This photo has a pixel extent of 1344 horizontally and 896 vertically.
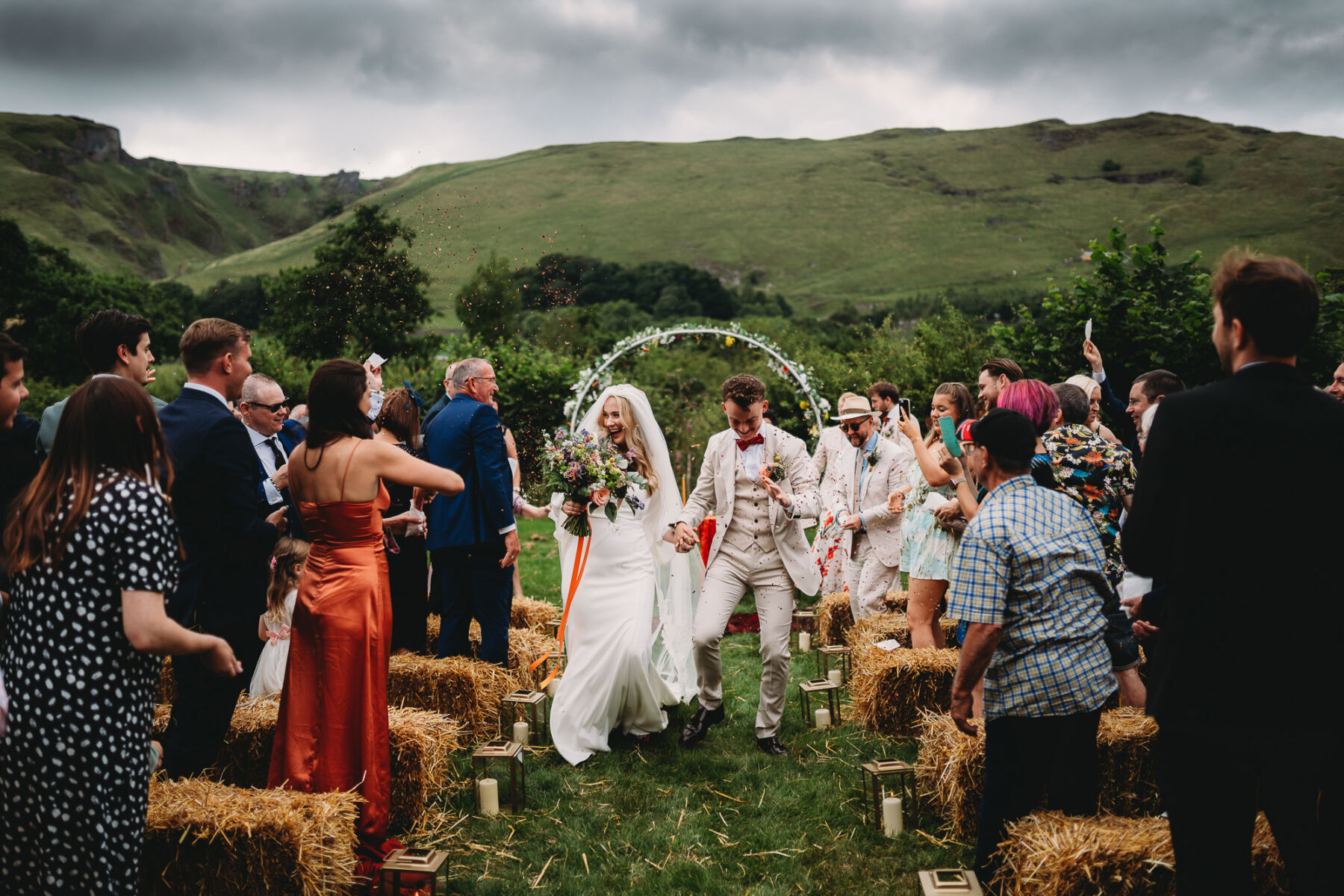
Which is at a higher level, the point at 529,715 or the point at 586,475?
the point at 586,475

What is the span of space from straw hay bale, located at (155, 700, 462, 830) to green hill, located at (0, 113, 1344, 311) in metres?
54.5

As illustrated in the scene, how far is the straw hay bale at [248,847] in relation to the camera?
3631 millimetres

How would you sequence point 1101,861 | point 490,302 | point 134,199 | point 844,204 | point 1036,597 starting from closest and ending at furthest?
point 1101,861 → point 1036,597 → point 490,302 → point 844,204 → point 134,199

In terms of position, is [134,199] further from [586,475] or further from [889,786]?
A: [889,786]

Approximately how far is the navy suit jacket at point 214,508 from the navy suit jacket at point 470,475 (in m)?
2.02

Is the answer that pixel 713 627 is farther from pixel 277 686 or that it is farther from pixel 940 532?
pixel 277 686

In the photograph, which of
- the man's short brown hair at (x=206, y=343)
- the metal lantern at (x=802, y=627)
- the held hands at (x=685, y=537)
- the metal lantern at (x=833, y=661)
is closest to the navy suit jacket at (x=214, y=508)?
the man's short brown hair at (x=206, y=343)

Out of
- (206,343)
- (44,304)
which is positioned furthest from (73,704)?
(44,304)

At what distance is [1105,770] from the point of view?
4.55 metres

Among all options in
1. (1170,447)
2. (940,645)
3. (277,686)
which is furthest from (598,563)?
(1170,447)

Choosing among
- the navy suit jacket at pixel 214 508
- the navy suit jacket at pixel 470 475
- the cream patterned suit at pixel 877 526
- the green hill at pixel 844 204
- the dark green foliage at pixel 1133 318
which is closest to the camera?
the navy suit jacket at pixel 214 508

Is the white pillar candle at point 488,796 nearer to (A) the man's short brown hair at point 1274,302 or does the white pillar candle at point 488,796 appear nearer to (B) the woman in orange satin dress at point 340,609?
(B) the woman in orange satin dress at point 340,609

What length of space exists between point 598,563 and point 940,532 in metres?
2.75

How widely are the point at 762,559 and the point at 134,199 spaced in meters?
149
